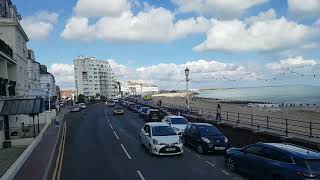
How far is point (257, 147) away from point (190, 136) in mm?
8427

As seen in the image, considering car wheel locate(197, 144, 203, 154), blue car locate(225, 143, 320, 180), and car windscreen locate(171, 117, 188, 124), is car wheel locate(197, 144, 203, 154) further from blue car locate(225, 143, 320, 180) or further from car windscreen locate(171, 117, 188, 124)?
car windscreen locate(171, 117, 188, 124)

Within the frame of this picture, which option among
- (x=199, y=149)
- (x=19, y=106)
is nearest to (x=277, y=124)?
(x=199, y=149)

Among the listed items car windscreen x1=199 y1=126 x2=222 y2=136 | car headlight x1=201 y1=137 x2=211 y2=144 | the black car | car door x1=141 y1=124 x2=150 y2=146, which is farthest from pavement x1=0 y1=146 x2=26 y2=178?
car headlight x1=201 y1=137 x2=211 y2=144

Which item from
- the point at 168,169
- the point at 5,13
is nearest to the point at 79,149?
the point at 168,169

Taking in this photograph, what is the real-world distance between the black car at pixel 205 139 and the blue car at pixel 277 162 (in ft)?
13.8

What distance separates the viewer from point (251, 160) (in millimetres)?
14906

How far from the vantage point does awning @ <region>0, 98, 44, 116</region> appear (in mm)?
38438

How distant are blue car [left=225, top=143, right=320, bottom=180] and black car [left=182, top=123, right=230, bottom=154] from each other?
4.19 m

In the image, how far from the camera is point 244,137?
75.4 ft

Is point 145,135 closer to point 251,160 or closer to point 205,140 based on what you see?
point 205,140

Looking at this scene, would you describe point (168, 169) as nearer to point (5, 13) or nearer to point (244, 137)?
point (244, 137)

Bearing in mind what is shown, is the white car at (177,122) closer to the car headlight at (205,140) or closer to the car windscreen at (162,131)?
the car windscreen at (162,131)

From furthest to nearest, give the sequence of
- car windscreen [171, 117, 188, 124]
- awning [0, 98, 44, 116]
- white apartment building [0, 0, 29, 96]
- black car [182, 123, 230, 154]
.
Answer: white apartment building [0, 0, 29, 96], awning [0, 98, 44, 116], car windscreen [171, 117, 188, 124], black car [182, 123, 230, 154]

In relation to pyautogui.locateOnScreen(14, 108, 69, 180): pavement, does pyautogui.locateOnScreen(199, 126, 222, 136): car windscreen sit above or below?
above
